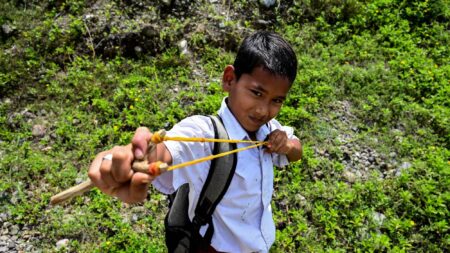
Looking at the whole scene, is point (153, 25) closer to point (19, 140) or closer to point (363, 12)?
point (19, 140)

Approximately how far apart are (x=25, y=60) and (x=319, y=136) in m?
3.36

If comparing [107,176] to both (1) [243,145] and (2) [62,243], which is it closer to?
(1) [243,145]

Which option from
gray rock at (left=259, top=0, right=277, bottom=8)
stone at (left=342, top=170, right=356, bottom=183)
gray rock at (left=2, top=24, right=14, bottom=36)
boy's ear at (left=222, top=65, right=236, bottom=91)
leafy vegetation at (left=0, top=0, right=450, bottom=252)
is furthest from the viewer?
gray rock at (left=259, top=0, right=277, bottom=8)

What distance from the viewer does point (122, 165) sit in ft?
4.15

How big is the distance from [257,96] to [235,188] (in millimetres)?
438

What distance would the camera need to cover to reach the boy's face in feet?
6.01

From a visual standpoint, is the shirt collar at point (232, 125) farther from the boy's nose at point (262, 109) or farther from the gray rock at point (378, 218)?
the gray rock at point (378, 218)

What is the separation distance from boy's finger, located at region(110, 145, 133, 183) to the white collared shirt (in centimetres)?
36

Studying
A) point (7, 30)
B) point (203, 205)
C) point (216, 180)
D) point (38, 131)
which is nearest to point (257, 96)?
point (216, 180)

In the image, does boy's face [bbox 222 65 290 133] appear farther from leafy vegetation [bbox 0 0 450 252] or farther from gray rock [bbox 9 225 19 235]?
gray rock [bbox 9 225 19 235]

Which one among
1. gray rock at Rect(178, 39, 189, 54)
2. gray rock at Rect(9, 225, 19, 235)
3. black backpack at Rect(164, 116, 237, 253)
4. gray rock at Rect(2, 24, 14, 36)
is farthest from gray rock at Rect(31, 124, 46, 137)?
black backpack at Rect(164, 116, 237, 253)

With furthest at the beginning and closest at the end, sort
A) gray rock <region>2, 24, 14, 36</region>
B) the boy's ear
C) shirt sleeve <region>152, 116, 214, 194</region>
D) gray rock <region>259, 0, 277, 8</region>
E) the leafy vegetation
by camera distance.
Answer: gray rock <region>259, 0, 277, 8</region>, gray rock <region>2, 24, 14, 36</region>, the leafy vegetation, the boy's ear, shirt sleeve <region>152, 116, 214, 194</region>

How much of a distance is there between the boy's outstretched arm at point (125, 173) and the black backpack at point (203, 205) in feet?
1.39

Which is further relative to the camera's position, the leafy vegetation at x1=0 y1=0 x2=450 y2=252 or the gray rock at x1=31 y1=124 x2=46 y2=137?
the gray rock at x1=31 y1=124 x2=46 y2=137
